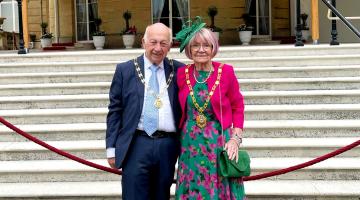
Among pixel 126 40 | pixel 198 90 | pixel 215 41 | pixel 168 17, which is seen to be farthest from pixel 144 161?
pixel 168 17

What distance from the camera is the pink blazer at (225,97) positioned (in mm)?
2859

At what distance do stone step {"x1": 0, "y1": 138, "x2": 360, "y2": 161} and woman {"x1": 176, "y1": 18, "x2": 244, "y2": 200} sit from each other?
74.0 inches

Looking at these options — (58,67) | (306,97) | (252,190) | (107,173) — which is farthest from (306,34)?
(107,173)

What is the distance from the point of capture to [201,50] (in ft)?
9.21

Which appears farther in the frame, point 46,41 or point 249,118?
point 46,41

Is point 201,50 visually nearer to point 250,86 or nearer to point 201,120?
point 201,120

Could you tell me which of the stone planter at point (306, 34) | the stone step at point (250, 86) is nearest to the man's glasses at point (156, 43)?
the stone step at point (250, 86)

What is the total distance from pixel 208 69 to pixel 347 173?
7.06ft

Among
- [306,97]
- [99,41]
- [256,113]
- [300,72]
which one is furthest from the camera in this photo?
[99,41]

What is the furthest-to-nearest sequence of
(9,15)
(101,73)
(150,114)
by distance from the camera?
(9,15)
(101,73)
(150,114)

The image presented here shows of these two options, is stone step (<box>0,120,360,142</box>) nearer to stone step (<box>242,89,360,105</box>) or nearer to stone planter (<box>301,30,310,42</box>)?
stone step (<box>242,89,360,105</box>)

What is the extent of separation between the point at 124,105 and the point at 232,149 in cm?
71

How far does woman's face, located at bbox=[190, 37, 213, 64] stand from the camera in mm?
2809

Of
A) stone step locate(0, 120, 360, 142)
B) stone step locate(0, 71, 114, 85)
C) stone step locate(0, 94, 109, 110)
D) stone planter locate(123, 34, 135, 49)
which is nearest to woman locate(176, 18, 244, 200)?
stone step locate(0, 120, 360, 142)
